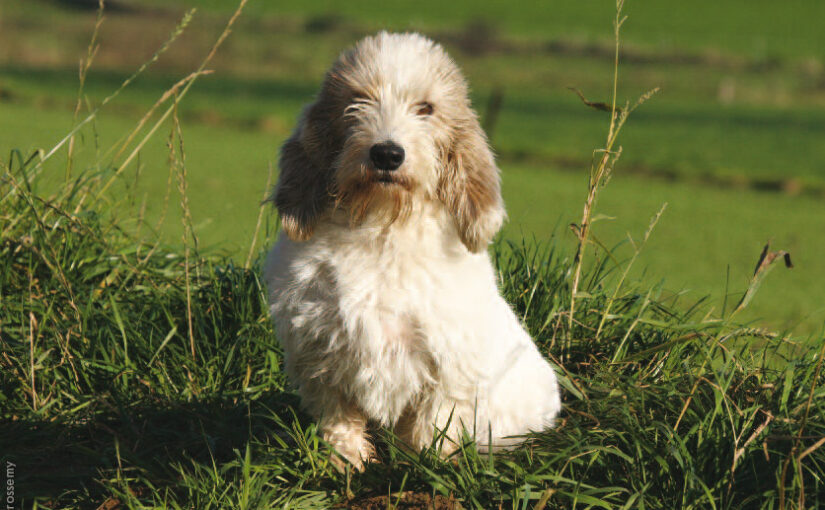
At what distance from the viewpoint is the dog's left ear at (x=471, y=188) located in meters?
Result: 3.03

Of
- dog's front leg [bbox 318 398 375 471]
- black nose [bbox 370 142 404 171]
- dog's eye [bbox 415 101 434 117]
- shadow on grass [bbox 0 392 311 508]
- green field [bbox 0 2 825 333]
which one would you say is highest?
dog's eye [bbox 415 101 434 117]

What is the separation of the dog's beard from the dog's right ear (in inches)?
3.9

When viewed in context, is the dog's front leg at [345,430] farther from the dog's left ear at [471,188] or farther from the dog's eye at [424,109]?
the dog's eye at [424,109]

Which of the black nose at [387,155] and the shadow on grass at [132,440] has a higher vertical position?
the black nose at [387,155]

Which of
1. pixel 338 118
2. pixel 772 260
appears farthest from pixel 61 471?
pixel 772 260

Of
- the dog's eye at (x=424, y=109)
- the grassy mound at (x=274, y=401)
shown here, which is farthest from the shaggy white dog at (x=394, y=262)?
the grassy mound at (x=274, y=401)

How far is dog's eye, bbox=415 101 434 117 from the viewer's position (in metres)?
3.02

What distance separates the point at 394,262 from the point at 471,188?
0.38m

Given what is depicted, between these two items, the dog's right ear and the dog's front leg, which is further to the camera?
the dog's front leg

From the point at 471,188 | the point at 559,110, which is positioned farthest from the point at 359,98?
the point at 559,110

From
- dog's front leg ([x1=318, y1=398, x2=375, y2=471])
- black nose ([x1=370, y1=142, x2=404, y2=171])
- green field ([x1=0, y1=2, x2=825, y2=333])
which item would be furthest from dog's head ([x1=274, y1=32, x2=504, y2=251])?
dog's front leg ([x1=318, y1=398, x2=375, y2=471])

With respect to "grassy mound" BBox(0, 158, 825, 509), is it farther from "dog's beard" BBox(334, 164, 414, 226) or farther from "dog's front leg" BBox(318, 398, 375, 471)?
"dog's beard" BBox(334, 164, 414, 226)

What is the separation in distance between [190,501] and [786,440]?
2.04 metres

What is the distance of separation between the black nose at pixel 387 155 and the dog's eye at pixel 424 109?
0.24m
